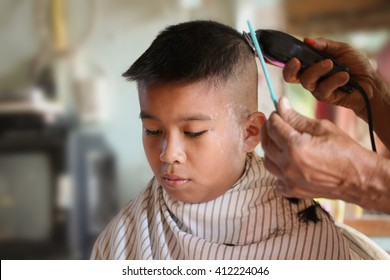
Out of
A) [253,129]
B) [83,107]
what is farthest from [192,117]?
[83,107]

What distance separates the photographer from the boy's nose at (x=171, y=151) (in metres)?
0.85

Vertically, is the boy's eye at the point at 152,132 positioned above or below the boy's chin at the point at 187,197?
above

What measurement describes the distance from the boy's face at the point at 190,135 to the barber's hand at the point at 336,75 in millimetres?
161

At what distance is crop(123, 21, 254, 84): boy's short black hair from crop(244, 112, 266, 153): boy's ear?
0.36 ft

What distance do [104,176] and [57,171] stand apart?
17 centimetres

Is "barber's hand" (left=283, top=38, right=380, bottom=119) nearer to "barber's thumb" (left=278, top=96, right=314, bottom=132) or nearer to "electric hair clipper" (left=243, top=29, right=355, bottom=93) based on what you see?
"electric hair clipper" (left=243, top=29, right=355, bottom=93)

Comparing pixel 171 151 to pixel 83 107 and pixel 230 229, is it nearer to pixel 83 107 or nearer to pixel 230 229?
pixel 230 229

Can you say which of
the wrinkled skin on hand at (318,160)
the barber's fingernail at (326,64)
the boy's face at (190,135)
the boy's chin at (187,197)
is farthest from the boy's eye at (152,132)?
the barber's fingernail at (326,64)

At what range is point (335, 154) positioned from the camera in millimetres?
684

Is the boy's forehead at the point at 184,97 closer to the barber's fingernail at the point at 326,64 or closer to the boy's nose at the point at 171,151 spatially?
the boy's nose at the point at 171,151

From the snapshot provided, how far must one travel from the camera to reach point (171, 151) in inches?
33.4

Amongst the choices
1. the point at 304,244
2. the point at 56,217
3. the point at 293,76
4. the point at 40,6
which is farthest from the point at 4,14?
the point at 304,244

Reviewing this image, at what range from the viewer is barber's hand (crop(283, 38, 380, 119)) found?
94 cm

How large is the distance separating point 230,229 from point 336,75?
15.4 inches
